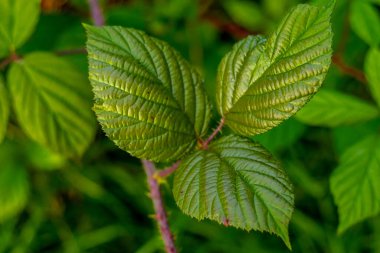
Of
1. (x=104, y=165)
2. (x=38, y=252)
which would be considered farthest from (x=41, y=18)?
(x=38, y=252)

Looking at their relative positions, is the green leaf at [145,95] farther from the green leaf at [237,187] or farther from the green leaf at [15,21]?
the green leaf at [15,21]

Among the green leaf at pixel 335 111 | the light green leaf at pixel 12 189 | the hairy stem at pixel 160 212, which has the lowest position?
the light green leaf at pixel 12 189

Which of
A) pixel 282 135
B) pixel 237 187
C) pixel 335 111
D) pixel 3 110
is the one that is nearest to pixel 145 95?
pixel 237 187

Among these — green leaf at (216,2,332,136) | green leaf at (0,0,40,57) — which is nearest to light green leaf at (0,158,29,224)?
green leaf at (0,0,40,57)

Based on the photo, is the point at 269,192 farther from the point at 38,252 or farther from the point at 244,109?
the point at 38,252

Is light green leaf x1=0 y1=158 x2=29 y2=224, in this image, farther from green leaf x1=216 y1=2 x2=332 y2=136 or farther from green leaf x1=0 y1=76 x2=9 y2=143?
green leaf x1=216 y1=2 x2=332 y2=136

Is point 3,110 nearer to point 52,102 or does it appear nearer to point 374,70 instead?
point 52,102

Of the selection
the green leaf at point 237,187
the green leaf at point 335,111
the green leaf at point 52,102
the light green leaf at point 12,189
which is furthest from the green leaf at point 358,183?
the light green leaf at point 12,189
